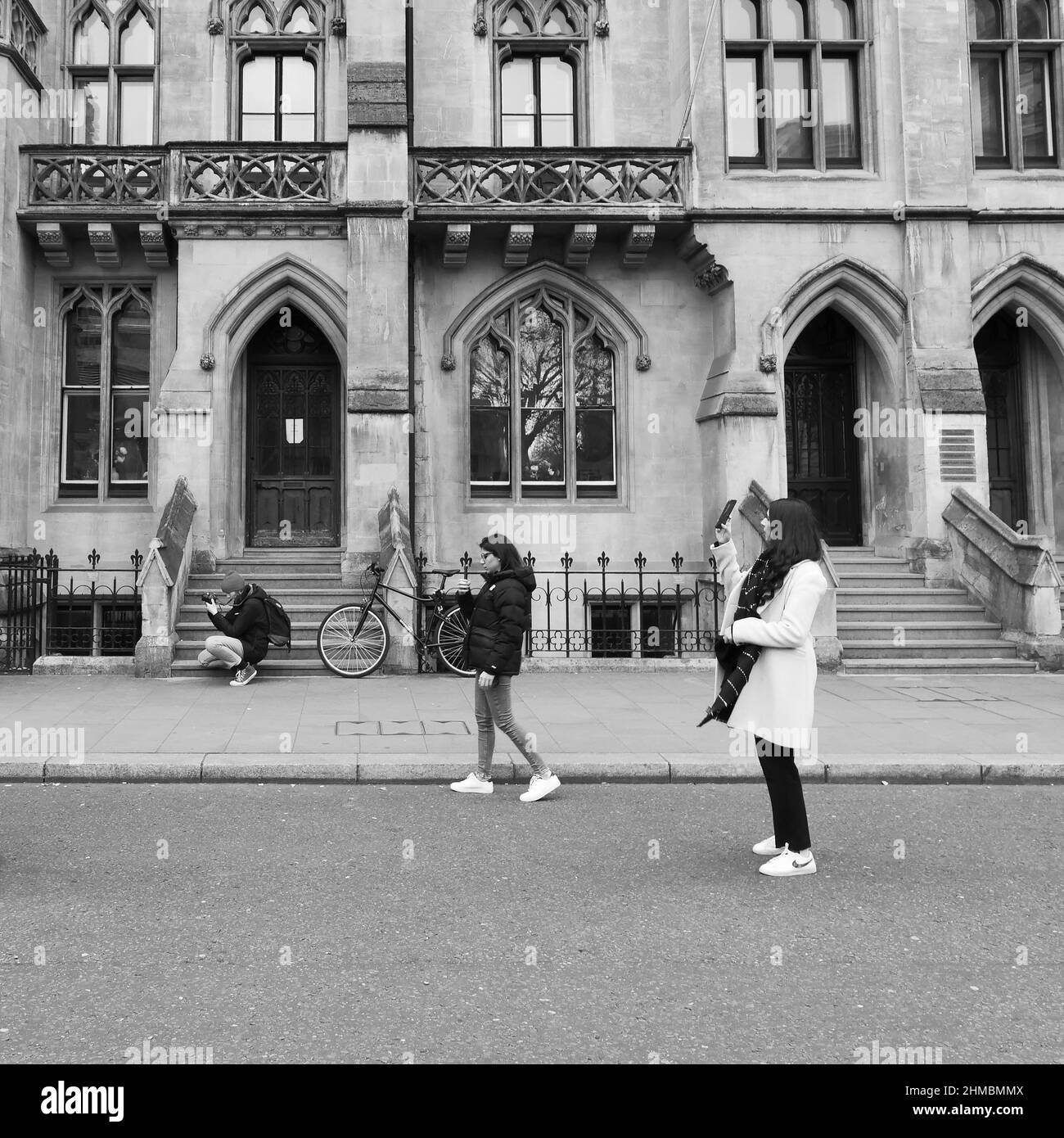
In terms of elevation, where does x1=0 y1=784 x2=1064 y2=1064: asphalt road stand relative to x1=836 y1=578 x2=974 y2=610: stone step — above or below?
below

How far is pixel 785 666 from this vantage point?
5309 mm

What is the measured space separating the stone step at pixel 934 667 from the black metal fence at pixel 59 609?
9299 millimetres

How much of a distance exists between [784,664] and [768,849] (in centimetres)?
109

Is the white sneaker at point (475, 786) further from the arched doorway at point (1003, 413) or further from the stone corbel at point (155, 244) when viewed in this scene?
the arched doorway at point (1003, 413)

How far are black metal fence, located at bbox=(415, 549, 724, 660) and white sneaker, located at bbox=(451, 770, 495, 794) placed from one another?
6824 mm

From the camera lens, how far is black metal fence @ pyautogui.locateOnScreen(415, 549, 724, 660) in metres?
14.6

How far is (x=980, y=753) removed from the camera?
8367 millimetres

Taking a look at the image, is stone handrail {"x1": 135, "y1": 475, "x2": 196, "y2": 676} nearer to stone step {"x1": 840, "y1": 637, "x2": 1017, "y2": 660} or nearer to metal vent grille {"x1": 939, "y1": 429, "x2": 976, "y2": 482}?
stone step {"x1": 840, "y1": 637, "x2": 1017, "y2": 660}

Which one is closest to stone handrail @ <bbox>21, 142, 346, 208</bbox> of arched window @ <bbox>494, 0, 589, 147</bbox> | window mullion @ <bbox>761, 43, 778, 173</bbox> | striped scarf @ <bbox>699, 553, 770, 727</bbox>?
arched window @ <bbox>494, 0, 589, 147</bbox>

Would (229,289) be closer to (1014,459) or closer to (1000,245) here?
(1000,245)

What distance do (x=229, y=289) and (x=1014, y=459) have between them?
13003 mm

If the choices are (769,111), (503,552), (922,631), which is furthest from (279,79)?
(922,631)

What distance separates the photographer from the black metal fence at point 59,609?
13250 mm
